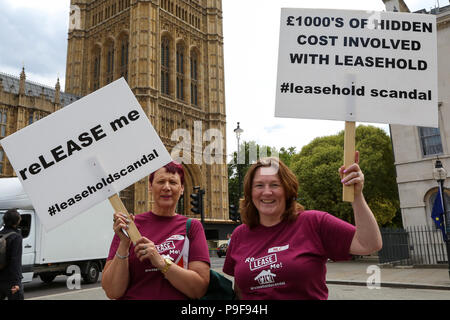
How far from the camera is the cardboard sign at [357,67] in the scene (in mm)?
2166

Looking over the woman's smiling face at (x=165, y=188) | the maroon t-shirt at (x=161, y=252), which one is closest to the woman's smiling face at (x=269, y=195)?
the maroon t-shirt at (x=161, y=252)

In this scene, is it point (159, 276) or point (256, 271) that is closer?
point (256, 271)

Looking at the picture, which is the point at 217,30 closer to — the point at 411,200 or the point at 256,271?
the point at 411,200

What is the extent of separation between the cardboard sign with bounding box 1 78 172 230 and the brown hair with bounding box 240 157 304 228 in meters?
0.58

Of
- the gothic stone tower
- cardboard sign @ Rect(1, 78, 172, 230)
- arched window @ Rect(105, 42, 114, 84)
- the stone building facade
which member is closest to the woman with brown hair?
cardboard sign @ Rect(1, 78, 172, 230)

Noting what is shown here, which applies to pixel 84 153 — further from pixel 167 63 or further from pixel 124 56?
pixel 124 56

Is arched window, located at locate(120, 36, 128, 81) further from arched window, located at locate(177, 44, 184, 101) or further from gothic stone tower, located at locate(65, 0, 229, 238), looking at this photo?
arched window, located at locate(177, 44, 184, 101)

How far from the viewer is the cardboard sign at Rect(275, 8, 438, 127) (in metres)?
2.17

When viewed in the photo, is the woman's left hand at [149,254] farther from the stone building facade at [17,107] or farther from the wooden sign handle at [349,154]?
the stone building facade at [17,107]
